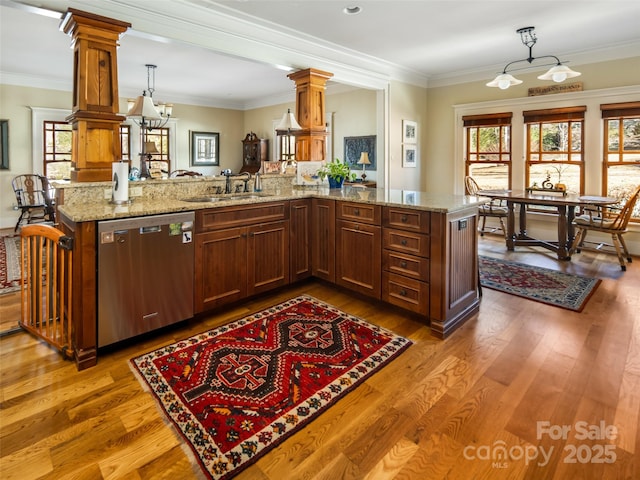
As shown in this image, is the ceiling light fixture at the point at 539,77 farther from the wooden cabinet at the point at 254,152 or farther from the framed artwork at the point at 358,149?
the wooden cabinet at the point at 254,152

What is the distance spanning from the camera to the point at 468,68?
623 cm

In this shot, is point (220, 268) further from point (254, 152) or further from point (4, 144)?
point (254, 152)

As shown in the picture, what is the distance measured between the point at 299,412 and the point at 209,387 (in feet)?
1.76

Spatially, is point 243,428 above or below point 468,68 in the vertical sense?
below

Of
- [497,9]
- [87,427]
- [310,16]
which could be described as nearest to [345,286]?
[87,427]

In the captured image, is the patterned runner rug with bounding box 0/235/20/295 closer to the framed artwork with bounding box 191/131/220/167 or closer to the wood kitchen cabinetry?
the wood kitchen cabinetry

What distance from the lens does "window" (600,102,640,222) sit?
5.03 m

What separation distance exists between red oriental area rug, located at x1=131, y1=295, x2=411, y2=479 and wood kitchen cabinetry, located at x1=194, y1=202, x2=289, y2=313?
287 mm

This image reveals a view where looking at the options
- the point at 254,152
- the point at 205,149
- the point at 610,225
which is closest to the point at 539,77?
the point at 610,225

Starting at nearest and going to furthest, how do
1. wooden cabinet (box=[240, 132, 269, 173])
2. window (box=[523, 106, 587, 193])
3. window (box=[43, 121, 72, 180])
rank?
1. window (box=[523, 106, 587, 193])
2. window (box=[43, 121, 72, 180])
3. wooden cabinet (box=[240, 132, 269, 173])

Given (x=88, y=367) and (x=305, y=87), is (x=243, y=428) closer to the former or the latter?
(x=88, y=367)

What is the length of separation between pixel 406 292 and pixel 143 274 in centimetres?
187

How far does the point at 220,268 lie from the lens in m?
2.96

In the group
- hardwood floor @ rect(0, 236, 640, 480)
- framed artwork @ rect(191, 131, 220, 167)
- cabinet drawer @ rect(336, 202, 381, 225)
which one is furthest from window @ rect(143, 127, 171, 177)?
hardwood floor @ rect(0, 236, 640, 480)
